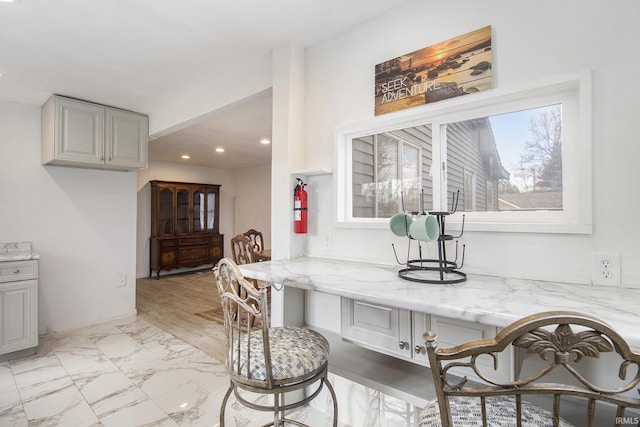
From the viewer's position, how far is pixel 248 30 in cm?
201

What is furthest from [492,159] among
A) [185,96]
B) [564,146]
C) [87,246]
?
[87,246]

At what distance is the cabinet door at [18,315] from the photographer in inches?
105

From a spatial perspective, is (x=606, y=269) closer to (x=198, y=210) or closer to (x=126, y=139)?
(x=126, y=139)

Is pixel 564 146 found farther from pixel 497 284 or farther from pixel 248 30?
pixel 248 30

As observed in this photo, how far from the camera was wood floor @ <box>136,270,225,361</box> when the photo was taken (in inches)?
125

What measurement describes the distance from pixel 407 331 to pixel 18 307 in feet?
10.8

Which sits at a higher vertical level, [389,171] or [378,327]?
[389,171]

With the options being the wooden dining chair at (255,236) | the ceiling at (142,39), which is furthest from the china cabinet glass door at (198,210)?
the ceiling at (142,39)

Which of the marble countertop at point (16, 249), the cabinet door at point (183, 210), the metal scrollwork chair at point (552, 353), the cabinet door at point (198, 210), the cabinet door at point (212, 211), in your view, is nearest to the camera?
the metal scrollwork chair at point (552, 353)

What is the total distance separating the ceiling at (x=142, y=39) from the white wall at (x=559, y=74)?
268 millimetres

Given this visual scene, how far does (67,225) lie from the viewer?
3447mm

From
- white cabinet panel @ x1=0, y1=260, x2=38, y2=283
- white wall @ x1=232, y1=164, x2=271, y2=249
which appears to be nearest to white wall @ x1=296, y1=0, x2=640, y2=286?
white cabinet panel @ x1=0, y1=260, x2=38, y2=283

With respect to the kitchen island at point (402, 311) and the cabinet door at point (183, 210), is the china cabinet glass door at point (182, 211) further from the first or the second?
the kitchen island at point (402, 311)

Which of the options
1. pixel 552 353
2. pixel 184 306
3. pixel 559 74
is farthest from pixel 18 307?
pixel 559 74
